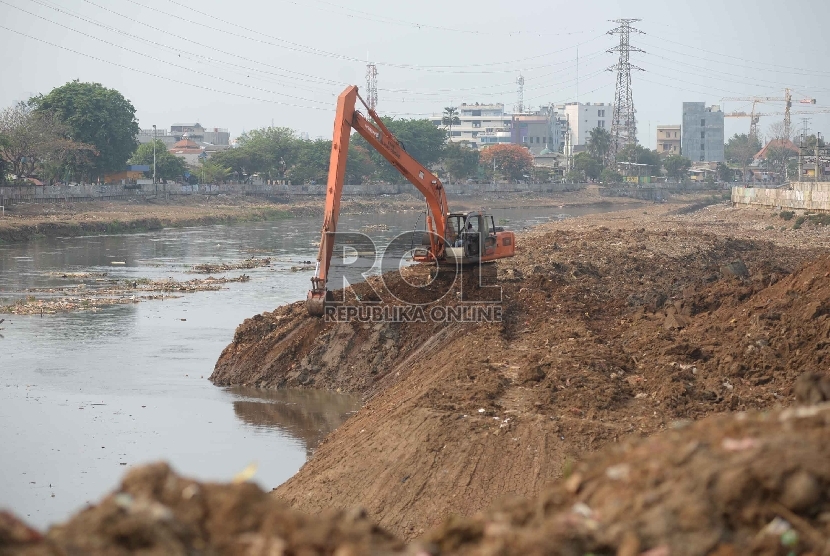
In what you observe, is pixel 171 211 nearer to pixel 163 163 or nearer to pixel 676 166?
pixel 163 163

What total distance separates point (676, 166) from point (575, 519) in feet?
542

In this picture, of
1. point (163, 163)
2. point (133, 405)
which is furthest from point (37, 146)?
point (133, 405)

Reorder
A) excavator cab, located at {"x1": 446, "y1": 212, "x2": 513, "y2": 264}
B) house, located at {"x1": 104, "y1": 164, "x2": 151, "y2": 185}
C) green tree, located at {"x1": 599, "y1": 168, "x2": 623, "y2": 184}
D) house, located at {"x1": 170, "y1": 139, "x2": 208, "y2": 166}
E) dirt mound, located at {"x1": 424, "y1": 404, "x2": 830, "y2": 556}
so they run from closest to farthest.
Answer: dirt mound, located at {"x1": 424, "y1": 404, "x2": 830, "y2": 556}, excavator cab, located at {"x1": 446, "y1": 212, "x2": 513, "y2": 264}, house, located at {"x1": 104, "y1": 164, "x2": 151, "y2": 185}, house, located at {"x1": 170, "y1": 139, "x2": 208, "y2": 166}, green tree, located at {"x1": 599, "y1": 168, "x2": 623, "y2": 184}

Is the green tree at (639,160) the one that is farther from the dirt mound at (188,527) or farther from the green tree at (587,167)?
the dirt mound at (188,527)

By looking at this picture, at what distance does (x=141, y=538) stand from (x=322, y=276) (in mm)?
15896

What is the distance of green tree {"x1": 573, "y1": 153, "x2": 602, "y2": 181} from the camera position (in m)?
150

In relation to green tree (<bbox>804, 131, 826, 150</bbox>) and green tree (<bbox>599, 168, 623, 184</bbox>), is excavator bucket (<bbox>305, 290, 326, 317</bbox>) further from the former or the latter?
green tree (<bbox>599, 168, 623, 184</bbox>)

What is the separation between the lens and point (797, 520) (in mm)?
5742

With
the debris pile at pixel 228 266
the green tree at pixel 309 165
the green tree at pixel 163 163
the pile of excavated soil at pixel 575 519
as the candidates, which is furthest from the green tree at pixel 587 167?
the pile of excavated soil at pixel 575 519

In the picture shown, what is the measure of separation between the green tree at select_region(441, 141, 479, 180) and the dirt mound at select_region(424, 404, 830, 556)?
126908 mm

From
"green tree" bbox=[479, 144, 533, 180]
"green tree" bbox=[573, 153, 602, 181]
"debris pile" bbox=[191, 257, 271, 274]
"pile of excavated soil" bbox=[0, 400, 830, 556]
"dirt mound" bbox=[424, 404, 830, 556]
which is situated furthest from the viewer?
"green tree" bbox=[573, 153, 602, 181]

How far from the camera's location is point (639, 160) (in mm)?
168250

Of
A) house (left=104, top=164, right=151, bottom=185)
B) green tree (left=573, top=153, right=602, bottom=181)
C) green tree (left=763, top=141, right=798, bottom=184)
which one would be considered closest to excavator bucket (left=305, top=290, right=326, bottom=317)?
house (left=104, top=164, right=151, bottom=185)

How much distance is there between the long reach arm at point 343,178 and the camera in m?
20.9
